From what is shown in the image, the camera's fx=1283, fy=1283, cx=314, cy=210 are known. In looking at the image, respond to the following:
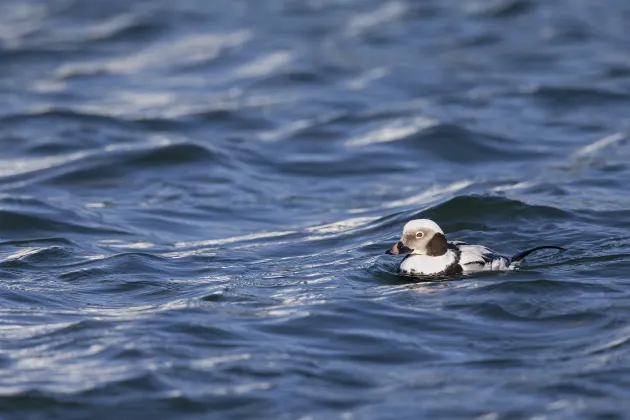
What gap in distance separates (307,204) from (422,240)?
3895mm

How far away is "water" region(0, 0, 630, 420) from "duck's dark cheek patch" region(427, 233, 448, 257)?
37cm

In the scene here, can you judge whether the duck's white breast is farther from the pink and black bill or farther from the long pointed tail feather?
the long pointed tail feather

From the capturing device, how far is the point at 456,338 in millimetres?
9172

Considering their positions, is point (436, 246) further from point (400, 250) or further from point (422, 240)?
point (400, 250)

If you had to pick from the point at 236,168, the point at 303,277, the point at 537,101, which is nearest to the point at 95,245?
the point at 303,277

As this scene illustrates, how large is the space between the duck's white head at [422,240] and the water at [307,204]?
31 cm

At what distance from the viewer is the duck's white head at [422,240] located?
34.9ft

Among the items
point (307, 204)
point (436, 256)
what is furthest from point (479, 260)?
point (307, 204)

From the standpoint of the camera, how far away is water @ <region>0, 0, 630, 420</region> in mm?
8406

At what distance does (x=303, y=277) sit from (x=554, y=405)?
3.51 meters

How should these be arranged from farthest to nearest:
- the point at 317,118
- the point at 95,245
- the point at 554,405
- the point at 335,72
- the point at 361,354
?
the point at 335,72 → the point at 317,118 → the point at 95,245 → the point at 361,354 → the point at 554,405

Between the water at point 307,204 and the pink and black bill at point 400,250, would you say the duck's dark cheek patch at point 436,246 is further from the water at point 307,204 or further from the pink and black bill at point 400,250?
the water at point 307,204

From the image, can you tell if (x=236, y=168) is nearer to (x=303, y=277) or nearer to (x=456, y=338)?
(x=303, y=277)

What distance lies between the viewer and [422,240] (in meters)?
10.6
